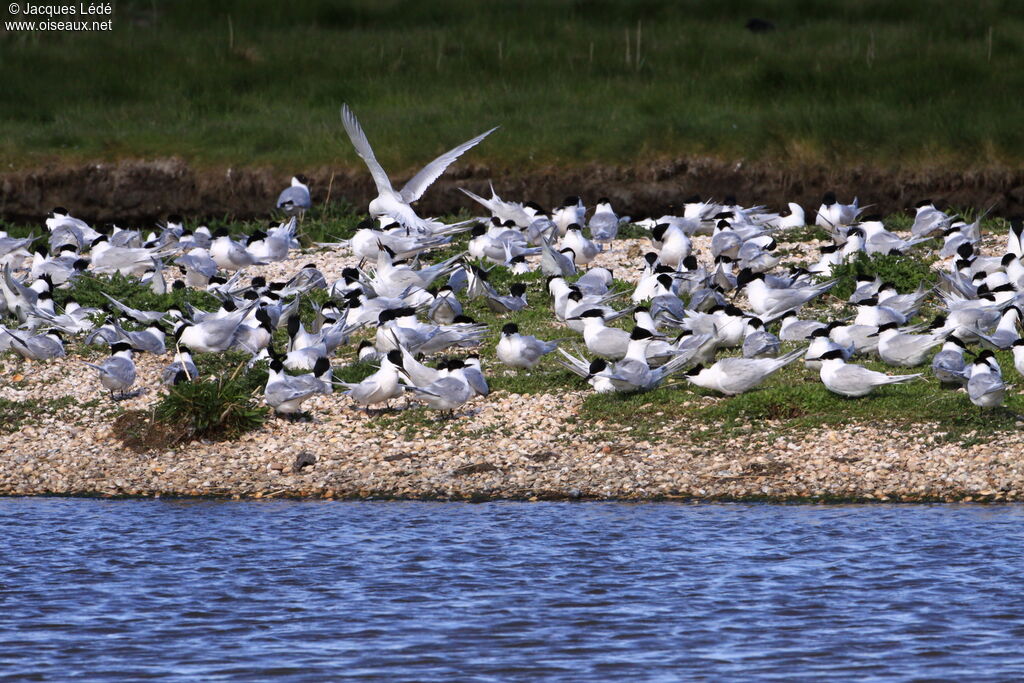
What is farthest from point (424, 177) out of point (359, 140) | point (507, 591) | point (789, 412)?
point (507, 591)

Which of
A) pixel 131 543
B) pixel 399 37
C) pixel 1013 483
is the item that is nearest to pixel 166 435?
pixel 131 543

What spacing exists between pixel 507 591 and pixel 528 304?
Answer: 6.94 m

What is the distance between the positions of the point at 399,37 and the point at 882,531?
1741 cm

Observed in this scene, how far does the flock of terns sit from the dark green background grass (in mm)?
3065

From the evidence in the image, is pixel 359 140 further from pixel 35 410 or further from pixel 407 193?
pixel 35 410

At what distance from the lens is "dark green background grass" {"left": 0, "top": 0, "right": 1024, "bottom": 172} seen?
70.1 ft

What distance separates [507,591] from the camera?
8.05 m

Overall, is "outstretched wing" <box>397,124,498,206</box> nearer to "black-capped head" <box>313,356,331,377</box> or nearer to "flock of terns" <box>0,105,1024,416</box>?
"flock of terns" <box>0,105,1024,416</box>

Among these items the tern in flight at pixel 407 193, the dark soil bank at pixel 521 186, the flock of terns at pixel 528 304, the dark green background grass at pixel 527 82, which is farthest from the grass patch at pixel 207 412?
the dark green background grass at pixel 527 82

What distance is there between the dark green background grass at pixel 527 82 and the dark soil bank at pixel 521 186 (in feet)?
0.76

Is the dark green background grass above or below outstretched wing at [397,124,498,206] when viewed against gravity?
above

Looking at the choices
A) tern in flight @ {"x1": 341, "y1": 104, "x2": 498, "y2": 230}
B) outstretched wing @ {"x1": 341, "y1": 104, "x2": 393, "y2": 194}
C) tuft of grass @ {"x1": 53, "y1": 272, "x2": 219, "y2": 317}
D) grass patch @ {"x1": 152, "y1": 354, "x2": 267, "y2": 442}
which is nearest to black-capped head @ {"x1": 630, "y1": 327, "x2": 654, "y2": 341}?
grass patch @ {"x1": 152, "y1": 354, "x2": 267, "y2": 442}

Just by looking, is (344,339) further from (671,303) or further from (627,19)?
(627,19)

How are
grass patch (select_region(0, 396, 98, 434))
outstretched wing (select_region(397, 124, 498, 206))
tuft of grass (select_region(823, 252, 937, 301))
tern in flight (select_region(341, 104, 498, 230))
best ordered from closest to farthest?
grass patch (select_region(0, 396, 98, 434))
tuft of grass (select_region(823, 252, 937, 301))
tern in flight (select_region(341, 104, 498, 230))
outstretched wing (select_region(397, 124, 498, 206))
